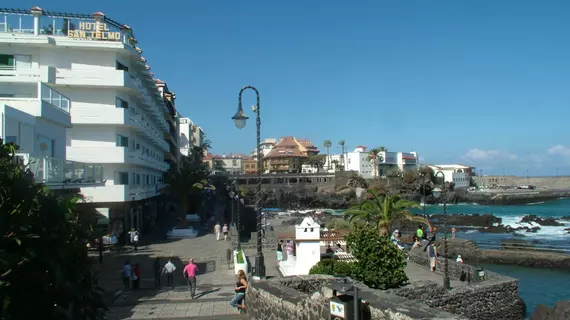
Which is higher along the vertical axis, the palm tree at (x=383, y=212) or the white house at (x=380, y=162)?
the white house at (x=380, y=162)

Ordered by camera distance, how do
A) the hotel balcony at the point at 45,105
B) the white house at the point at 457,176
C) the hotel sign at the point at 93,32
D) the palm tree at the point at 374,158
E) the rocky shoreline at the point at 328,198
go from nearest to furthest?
the hotel balcony at the point at 45,105 → the hotel sign at the point at 93,32 → the rocky shoreline at the point at 328,198 → the palm tree at the point at 374,158 → the white house at the point at 457,176

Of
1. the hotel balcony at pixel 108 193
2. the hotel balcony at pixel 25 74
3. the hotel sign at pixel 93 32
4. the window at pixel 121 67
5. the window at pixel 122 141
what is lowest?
the hotel balcony at pixel 108 193

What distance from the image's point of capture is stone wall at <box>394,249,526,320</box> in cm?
1515

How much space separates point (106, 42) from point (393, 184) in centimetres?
8604

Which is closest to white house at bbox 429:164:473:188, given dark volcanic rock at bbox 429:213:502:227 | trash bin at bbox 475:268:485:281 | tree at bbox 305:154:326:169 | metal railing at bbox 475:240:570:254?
tree at bbox 305:154:326:169

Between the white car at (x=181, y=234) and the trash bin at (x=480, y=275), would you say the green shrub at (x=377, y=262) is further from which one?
the white car at (x=181, y=234)

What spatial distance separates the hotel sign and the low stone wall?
24646mm

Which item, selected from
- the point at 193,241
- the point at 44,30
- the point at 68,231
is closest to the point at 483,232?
the point at 193,241

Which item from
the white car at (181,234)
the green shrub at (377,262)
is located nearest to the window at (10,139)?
the green shrub at (377,262)

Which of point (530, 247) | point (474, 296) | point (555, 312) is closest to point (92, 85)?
point (474, 296)

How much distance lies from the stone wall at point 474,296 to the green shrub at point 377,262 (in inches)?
32.4

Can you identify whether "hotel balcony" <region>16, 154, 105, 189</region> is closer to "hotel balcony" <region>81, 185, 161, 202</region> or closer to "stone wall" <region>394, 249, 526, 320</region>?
"hotel balcony" <region>81, 185, 161, 202</region>

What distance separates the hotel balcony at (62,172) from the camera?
52.9 feet

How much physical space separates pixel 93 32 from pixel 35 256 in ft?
95.4
